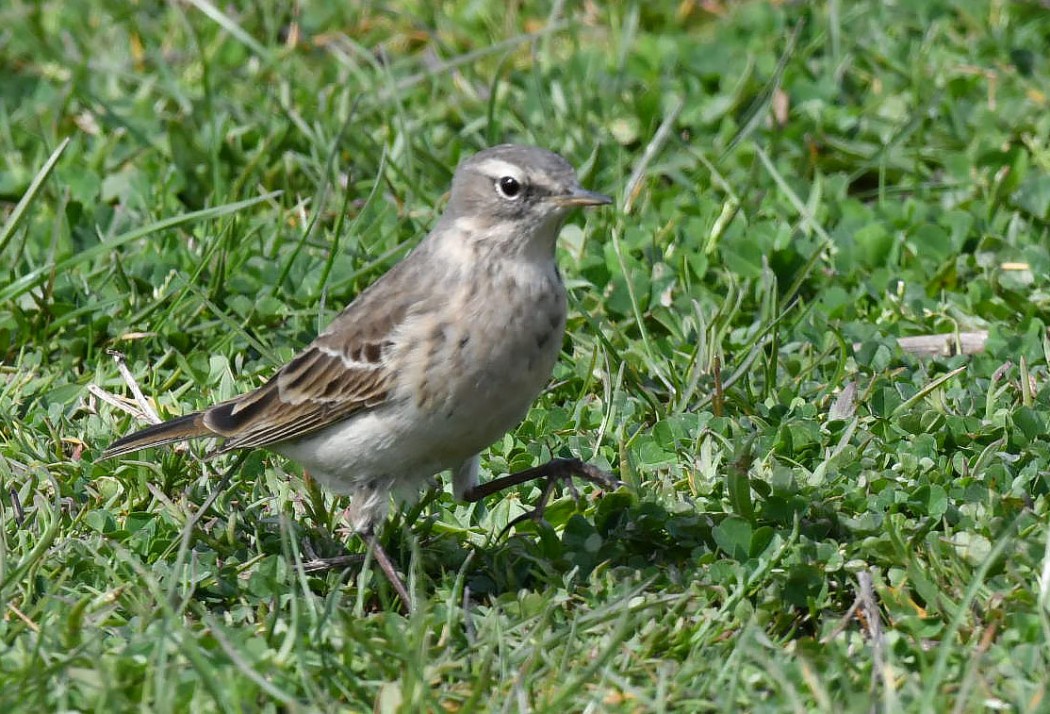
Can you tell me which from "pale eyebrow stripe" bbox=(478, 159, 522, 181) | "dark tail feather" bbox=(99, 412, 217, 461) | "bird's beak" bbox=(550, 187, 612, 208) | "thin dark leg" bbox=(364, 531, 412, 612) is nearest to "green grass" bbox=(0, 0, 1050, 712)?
"thin dark leg" bbox=(364, 531, 412, 612)

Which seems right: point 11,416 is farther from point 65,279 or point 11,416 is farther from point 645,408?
point 645,408

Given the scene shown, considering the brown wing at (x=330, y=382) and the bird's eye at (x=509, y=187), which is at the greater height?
the bird's eye at (x=509, y=187)

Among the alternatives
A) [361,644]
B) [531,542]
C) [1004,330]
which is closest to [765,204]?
[1004,330]

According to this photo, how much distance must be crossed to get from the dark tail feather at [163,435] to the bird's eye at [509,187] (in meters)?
1.35

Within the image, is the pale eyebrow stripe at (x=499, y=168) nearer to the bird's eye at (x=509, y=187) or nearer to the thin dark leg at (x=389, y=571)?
the bird's eye at (x=509, y=187)

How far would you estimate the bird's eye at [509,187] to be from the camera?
5.47 metres

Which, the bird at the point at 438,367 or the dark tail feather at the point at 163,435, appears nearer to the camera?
the bird at the point at 438,367

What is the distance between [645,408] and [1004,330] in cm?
159

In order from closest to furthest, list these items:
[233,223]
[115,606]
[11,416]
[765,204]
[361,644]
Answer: [361,644], [115,606], [11,416], [233,223], [765,204]

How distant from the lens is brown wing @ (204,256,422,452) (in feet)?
18.0

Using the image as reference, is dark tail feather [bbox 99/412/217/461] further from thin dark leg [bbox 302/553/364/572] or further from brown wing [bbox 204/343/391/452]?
thin dark leg [bbox 302/553/364/572]

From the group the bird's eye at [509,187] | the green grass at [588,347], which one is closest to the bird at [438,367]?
the bird's eye at [509,187]

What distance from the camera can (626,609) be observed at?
4.97m

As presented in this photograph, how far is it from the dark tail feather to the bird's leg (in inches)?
41.0
